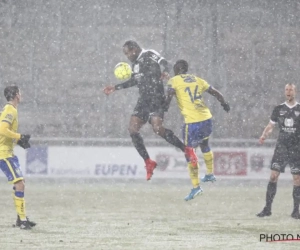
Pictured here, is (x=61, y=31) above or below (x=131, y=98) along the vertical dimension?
above

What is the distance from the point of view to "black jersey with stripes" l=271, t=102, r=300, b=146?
1351 cm

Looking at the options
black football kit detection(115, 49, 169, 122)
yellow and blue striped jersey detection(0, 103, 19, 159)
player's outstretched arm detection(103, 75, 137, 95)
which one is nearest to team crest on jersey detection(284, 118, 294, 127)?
black football kit detection(115, 49, 169, 122)

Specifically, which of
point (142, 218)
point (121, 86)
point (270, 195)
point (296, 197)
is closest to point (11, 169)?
point (121, 86)

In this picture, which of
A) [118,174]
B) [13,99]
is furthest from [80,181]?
[13,99]

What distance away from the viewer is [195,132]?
43.3 ft

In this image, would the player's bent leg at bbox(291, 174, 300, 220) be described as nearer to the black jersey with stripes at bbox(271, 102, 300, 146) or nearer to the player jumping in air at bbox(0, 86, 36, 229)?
the black jersey with stripes at bbox(271, 102, 300, 146)

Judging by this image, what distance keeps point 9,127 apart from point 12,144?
14.9 inches

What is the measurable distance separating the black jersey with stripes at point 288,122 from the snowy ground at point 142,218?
1234mm

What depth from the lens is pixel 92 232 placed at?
36.9 feet

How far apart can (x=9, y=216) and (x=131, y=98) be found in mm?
15995

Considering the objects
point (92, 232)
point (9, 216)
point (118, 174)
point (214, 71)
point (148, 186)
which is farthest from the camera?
point (214, 71)

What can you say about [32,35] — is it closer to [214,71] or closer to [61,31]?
[61,31]

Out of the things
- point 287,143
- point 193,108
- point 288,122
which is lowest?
point 287,143

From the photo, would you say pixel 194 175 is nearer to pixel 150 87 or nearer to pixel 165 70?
pixel 150 87
